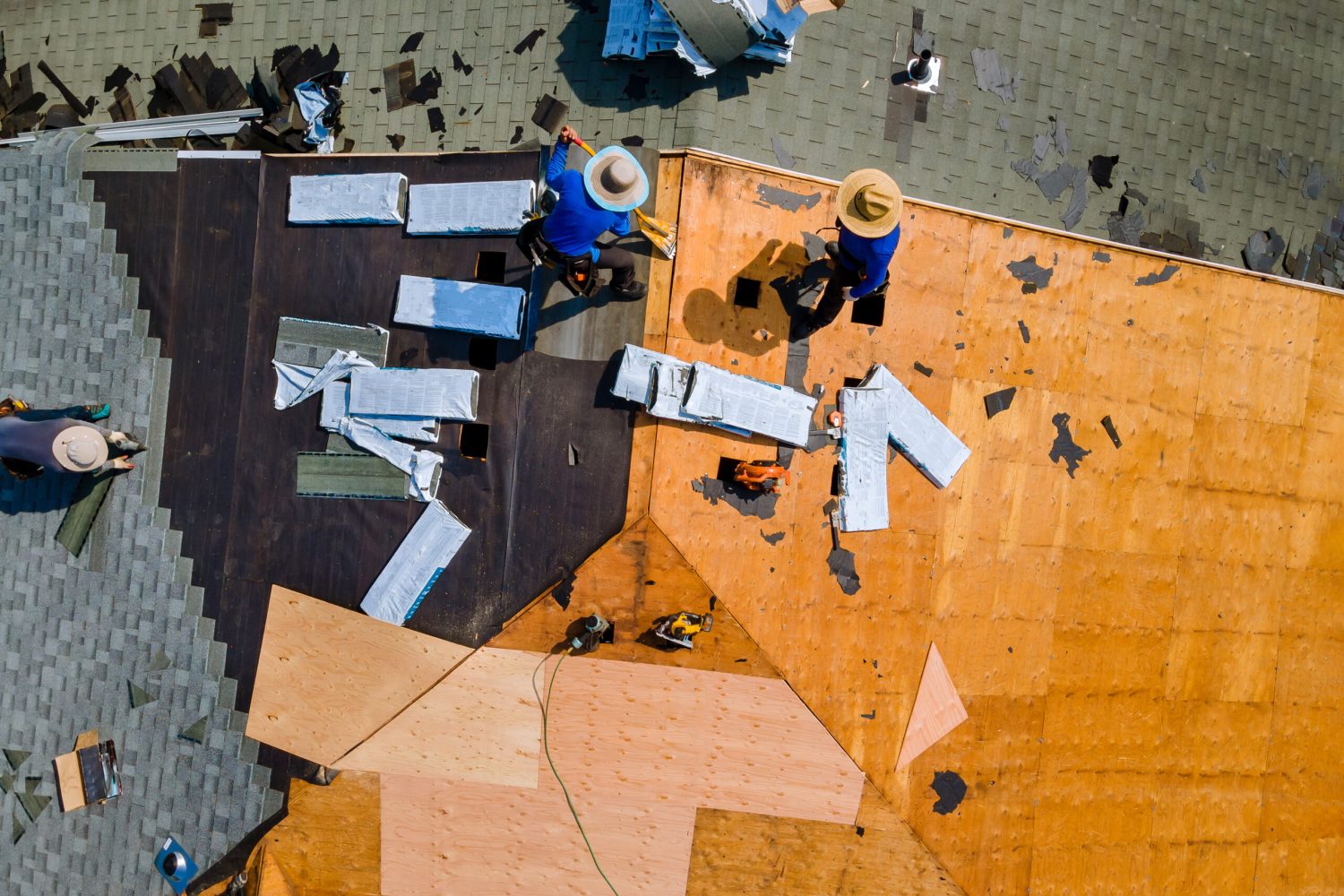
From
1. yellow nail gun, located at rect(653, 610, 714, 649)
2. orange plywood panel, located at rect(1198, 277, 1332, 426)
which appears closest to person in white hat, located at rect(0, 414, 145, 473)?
yellow nail gun, located at rect(653, 610, 714, 649)

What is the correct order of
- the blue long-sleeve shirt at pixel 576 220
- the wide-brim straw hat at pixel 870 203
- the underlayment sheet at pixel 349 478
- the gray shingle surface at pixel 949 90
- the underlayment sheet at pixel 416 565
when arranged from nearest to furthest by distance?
the blue long-sleeve shirt at pixel 576 220
the wide-brim straw hat at pixel 870 203
the underlayment sheet at pixel 416 565
the underlayment sheet at pixel 349 478
the gray shingle surface at pixel 949 90

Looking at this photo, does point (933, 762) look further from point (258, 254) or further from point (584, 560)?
point (258, 254)

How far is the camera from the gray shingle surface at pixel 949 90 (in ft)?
35.0

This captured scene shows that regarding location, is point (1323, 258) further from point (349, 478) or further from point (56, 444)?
point (56, 444)

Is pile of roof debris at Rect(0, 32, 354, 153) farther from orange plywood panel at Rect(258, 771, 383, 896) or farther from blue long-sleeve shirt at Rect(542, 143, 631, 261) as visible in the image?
orange plywood panel at Rect(258, 771, 383, 896)

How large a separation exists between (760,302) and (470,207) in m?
3.89

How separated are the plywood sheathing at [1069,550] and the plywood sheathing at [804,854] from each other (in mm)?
387

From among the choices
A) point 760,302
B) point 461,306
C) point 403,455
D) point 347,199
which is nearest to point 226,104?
point 347,199

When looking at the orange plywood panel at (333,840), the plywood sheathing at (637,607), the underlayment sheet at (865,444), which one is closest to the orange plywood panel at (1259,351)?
the underlayment sheet at (865,444)

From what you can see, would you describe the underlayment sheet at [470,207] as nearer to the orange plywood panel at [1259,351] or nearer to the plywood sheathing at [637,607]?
the plywood sheathing at [637,607]

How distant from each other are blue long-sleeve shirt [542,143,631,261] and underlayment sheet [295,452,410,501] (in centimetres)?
374

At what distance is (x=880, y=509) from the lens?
9.50 metres

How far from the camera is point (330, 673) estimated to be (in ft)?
31.7

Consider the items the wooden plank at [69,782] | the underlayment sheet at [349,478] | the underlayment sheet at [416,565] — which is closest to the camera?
the underlayment sheet at [416,565]
